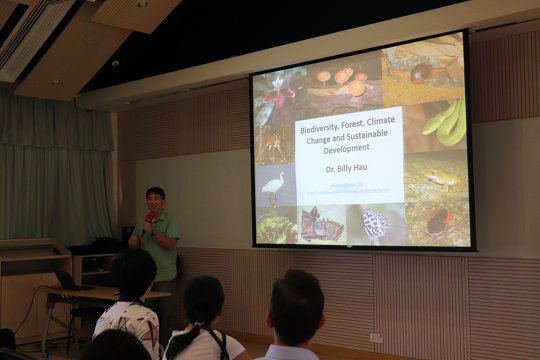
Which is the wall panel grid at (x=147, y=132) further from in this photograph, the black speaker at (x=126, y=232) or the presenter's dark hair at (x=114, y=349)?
the presenter's dark hair at (x=114, y=349)

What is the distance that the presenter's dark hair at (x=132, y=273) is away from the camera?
242 centimetres

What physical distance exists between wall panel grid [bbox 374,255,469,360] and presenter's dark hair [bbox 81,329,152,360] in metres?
4.03

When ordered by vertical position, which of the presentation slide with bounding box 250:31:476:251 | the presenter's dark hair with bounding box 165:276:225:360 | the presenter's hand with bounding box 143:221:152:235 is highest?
the presentation slide with bounding box 250:31:476:251

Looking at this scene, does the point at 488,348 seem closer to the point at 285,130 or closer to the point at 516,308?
the point at 516,308

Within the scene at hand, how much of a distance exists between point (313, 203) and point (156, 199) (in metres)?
1.59

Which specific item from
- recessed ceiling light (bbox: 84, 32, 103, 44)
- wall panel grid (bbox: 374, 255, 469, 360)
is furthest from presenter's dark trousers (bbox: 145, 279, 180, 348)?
recessed ceiling light (bbox: 84, 32, 103, 44)

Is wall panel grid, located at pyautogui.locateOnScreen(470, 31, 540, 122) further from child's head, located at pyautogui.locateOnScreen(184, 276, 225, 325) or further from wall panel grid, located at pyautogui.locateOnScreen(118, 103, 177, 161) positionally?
wall panel grid, located at pyautogui.locateOnScreen(118, 103, 177, 161)

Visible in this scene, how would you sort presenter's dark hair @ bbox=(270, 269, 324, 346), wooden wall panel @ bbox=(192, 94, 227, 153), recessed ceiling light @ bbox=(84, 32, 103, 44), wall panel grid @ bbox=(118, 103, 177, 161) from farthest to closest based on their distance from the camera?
wall panel grid @ bbox=(118, 103, 177, 161) → wooden wall panel @ bbox=(192, 94, 227, 153) → recessed ceiling light @ bbox=(84, 32, 103, 44) → presenter's dark hair @ bbox=(270, 269, 324, 346)

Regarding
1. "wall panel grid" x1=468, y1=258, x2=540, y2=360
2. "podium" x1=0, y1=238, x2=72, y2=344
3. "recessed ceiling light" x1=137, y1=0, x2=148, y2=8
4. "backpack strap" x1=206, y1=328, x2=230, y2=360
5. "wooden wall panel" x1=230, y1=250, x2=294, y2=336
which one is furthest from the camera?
"podium" x1=0, y1=238, x2=72, y2=344

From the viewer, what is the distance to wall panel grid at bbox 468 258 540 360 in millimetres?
4430

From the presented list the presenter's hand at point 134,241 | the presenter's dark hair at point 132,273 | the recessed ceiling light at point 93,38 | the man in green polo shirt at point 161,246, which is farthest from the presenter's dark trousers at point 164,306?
the presenter's dark hair at point 132,273

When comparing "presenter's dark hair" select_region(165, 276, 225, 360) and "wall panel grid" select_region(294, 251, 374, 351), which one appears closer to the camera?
"presenter's dark hair" select_region(165, 276, 225, 360)

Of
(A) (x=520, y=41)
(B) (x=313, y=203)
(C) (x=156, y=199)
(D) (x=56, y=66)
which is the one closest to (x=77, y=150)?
(D) (x=56, y=66)

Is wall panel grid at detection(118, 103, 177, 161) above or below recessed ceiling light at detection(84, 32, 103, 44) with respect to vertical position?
below
